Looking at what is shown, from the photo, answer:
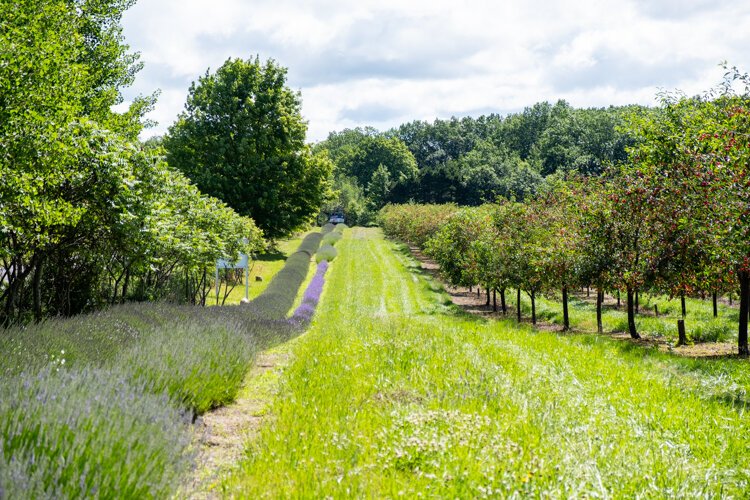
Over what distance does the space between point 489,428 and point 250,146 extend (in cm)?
3667

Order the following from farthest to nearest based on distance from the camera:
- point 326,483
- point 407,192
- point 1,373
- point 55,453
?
point 407,192 → point 1,373 → point 326,483 → point 55,453

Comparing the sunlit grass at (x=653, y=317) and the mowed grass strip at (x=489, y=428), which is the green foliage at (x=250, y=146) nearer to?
the sunlit grass at (x=653, y=317)

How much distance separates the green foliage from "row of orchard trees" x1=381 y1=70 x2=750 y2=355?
68.3 ft

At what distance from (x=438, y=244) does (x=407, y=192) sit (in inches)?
2380

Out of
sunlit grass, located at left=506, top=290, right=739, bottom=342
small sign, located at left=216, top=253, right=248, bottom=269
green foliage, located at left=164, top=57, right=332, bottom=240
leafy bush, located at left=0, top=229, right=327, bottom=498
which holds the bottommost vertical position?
sunlit grass, located at left=506, top=290, right=739, bottom=342

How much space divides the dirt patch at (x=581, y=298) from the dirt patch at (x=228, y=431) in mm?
10380

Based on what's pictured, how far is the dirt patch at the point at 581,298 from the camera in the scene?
47.2ft

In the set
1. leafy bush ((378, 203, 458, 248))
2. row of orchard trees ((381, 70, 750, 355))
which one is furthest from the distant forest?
row of orchard trees ((381, 70, 750, 355))

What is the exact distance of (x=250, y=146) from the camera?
39.3m

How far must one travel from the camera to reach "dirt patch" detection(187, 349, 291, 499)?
4027mm

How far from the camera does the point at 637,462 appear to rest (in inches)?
168

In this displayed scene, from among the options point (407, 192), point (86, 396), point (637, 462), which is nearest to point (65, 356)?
point (86, 396)

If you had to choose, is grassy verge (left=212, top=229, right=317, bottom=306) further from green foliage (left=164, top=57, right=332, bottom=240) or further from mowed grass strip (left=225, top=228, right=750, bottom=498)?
mowed grass strip (left=225, top=228, right=750, bottom=498)

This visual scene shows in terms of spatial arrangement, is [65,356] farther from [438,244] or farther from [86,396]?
[438,244]
